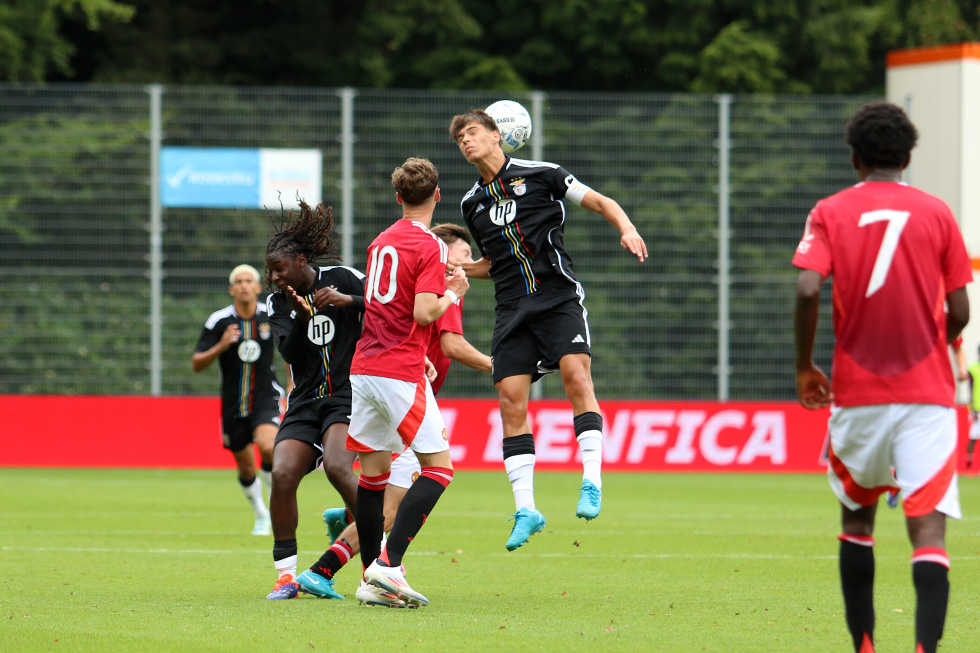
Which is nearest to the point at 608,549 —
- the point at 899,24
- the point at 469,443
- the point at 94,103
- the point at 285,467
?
the point at 285,467

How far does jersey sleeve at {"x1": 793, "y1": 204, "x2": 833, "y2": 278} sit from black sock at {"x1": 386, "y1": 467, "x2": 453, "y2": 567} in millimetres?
2512

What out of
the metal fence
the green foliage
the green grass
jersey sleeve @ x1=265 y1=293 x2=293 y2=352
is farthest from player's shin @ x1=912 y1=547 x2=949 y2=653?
the green foliage

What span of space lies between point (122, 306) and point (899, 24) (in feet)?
70.3

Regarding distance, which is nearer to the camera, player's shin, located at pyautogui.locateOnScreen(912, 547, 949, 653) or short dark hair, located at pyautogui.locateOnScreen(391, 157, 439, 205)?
player's shin, located at pyautogui.locateOnScreen(912, 547, 949, 653)

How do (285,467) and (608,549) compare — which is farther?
(608,549)

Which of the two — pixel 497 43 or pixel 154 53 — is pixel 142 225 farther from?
pixel 497 43

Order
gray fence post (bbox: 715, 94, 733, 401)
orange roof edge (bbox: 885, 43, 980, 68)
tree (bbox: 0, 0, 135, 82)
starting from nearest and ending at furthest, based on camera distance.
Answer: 1. gray fence post (bbox: 715, 94, 733, 401)
2. orange roof edge (bbox: 885, 43, 980, 68)
3. tree (bbox: 0, 0, 135, 82)

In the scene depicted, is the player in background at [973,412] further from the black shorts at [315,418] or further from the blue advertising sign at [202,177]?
the black shorts at [315,418]

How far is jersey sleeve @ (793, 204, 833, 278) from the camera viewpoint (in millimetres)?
4867

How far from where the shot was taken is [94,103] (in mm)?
20734

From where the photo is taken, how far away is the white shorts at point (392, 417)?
21.9 feet

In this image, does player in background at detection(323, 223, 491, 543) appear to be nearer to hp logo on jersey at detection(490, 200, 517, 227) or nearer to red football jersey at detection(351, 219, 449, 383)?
hp logo on jersey at detection(490, 200, 517, 227)

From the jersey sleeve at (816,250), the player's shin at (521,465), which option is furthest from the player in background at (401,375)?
the jersey sleeve at (816,250)

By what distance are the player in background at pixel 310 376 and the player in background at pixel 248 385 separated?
4205mm
